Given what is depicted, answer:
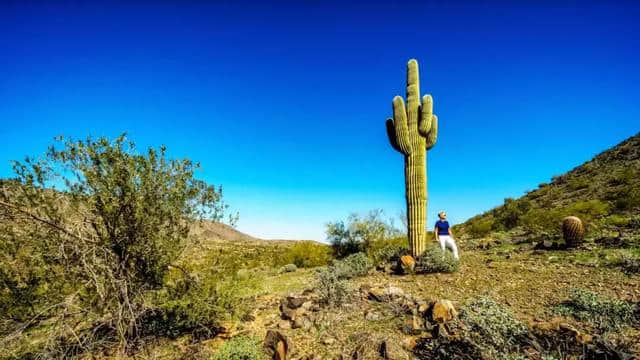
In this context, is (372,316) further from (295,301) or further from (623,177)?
(623,177)

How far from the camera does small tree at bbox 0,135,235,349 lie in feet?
18.1

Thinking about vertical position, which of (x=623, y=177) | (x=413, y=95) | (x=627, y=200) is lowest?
(x=627, y=200)

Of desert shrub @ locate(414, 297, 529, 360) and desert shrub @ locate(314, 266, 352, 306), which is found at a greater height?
desert shrub @ locate(314, 266, 352, 306)

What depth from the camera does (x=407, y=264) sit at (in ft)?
32.8

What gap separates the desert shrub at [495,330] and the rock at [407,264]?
4760 millimetres

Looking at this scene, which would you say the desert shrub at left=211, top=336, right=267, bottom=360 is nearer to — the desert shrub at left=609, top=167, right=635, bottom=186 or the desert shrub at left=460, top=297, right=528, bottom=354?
A: the desert shrub at left=460, top=297, right=528, bottom=354

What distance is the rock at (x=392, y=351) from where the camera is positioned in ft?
15.7

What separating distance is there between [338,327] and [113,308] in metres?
3.83

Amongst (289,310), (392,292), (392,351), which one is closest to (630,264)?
(392,292)

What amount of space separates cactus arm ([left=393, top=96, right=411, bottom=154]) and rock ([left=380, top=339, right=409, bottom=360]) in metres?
7.28

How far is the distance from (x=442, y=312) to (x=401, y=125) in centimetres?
702

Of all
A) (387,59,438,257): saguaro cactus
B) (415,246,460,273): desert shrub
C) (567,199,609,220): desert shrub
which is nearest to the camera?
(415,246,460,273): desert shrub

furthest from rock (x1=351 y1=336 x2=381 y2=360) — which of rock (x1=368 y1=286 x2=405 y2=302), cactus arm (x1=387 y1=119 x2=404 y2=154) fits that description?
cactus arm (x1=387 y1=119 x2=404 y2=154)

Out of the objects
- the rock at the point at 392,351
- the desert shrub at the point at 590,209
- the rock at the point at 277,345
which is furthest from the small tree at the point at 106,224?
the desert shrub at the point at 590,209
